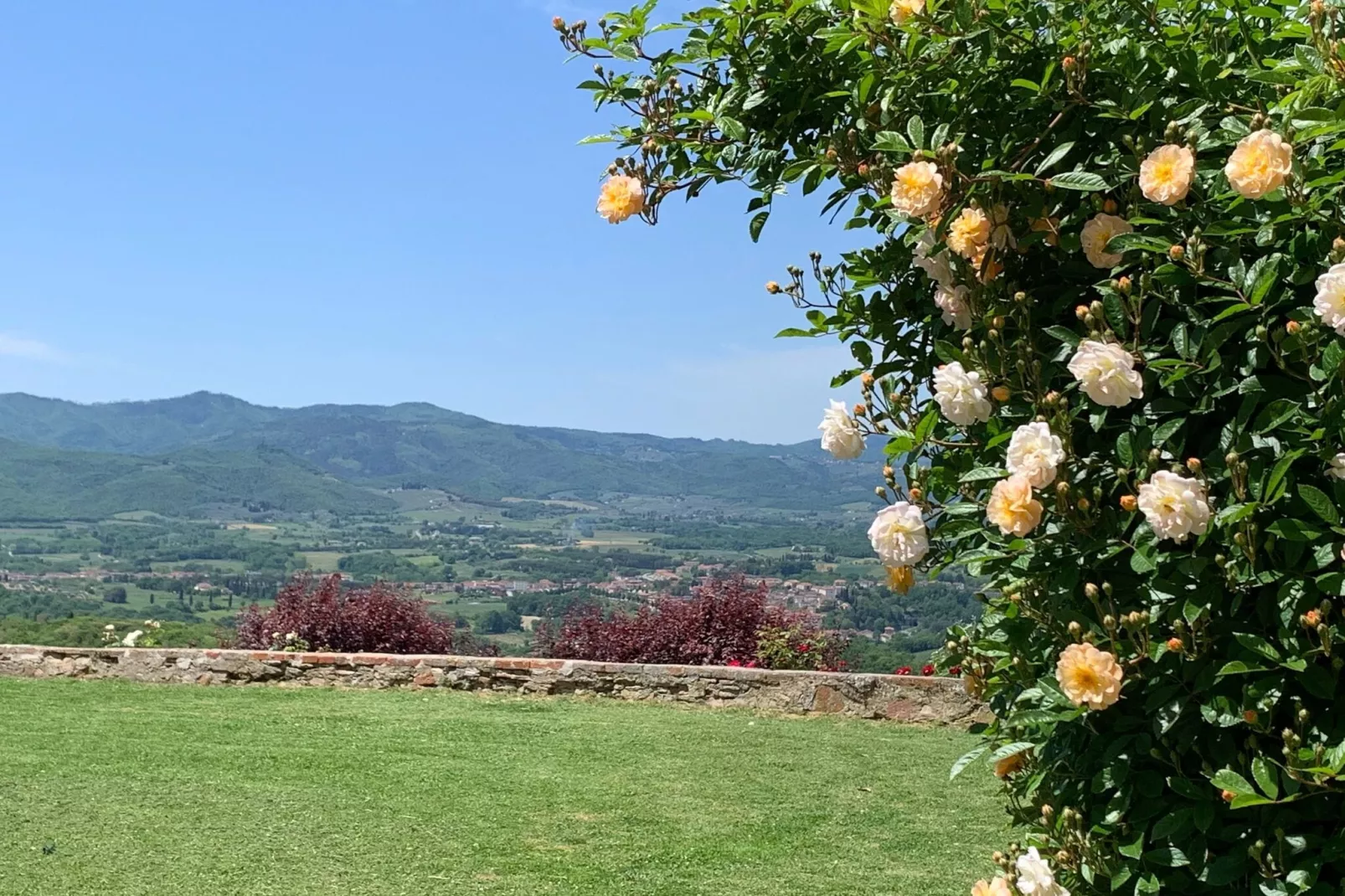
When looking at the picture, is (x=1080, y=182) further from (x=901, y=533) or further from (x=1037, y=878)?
(x=1037, y=878)

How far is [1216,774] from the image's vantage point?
1.78m

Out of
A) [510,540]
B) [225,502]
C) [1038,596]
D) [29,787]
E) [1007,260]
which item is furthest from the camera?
[225,502]

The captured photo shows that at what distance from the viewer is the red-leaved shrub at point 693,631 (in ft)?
37.2

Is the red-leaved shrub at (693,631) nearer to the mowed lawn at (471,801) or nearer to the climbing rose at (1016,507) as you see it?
the mowed lawn at (471,801)

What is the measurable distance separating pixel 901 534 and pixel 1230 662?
22.7 inches

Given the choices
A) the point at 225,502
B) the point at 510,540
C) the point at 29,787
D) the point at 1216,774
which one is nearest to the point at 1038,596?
the point at 1216,774

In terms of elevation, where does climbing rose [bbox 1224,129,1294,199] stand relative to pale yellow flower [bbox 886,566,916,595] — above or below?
above

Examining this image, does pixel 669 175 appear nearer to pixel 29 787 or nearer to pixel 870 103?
pixel 870 103

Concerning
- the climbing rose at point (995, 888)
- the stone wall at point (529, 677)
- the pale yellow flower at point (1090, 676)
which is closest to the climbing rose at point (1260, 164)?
the pale yellow flower at point (1090, 676)

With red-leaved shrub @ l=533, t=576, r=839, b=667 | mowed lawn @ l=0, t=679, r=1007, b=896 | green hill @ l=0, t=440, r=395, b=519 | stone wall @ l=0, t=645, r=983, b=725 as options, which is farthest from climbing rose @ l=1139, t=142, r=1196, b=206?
green hill @ l=0, t=440, r=395, b=519

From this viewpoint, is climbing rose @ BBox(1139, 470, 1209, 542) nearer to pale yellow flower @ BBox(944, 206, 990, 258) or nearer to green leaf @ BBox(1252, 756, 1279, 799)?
green leaf @ BBox(1252, 756, 1279, 799)

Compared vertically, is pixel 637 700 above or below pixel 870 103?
below

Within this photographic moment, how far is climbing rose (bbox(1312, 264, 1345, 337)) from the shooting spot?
1.66 m

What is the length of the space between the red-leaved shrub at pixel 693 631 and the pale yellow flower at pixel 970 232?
925 cm
